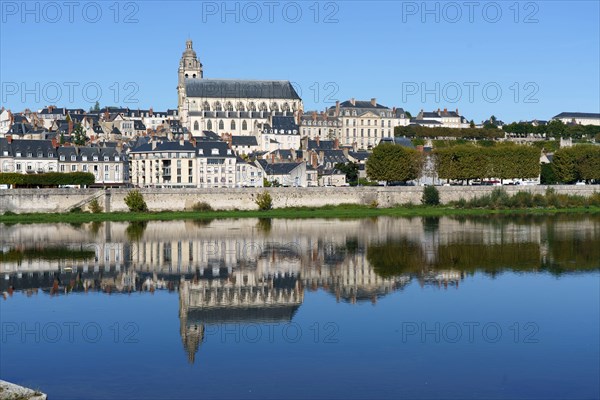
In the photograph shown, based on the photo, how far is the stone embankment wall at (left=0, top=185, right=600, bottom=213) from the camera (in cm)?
4150

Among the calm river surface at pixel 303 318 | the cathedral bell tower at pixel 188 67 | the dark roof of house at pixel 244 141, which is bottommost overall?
the calm river surface at pixel 303 318

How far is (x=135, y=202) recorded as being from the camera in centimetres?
4238

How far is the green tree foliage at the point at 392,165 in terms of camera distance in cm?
4994

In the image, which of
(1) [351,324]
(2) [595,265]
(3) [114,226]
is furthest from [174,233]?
(1) [351,324]

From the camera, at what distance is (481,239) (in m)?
29.5

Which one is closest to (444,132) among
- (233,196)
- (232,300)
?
(233,196)

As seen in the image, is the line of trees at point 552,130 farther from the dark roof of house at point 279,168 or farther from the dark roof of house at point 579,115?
the dark roof of house at point 279,168

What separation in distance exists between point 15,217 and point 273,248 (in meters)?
16.3

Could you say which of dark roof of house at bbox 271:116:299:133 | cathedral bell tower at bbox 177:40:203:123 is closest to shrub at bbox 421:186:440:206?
dark roof of house at bbox 271:116:299:133

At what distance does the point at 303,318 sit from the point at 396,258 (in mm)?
8619

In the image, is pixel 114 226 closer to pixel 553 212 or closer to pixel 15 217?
pixel 15 217

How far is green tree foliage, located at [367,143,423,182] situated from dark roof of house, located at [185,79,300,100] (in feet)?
94.3

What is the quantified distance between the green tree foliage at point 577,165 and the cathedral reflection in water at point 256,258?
639 inches

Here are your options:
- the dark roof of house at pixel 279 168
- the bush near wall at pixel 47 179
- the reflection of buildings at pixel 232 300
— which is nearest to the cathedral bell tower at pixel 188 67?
the dark roof of house at pixel 279 168
